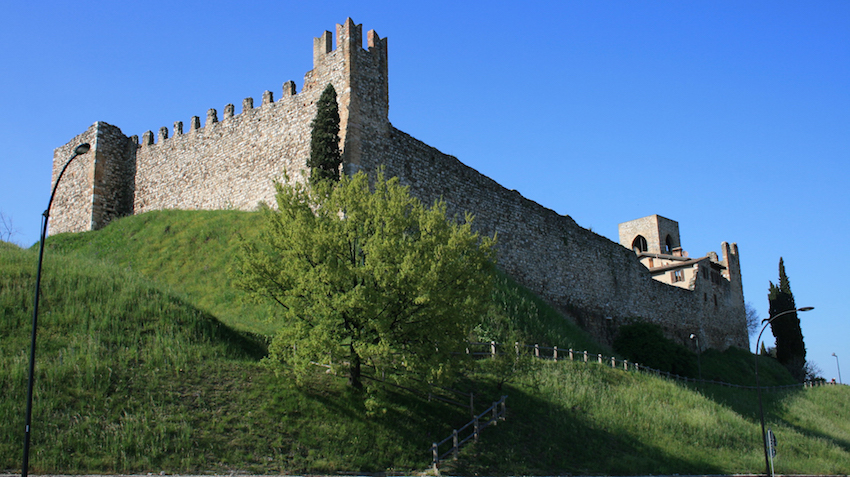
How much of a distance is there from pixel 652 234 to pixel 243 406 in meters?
64.4

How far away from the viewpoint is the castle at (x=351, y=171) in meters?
31.7

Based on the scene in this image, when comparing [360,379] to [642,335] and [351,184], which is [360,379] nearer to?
[351,184]

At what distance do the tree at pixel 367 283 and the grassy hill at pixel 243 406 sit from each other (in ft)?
5.12

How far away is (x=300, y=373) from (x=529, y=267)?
21.6 m

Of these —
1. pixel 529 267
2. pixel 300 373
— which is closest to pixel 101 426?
pixel 300 373

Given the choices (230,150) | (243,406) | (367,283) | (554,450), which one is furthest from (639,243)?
(243,406)

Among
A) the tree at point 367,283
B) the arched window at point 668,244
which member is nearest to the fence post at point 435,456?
the tree at point 367,283

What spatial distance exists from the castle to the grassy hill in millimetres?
5407

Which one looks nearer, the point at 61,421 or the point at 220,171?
the point at 61,421

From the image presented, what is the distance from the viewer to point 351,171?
98.5 feet

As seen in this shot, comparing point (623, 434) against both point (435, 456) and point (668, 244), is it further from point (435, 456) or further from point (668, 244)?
point (668, 244)

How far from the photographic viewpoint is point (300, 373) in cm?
1886

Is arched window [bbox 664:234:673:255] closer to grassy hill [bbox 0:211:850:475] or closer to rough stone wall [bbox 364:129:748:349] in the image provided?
rough stone wall [bbox 364:129:748:349]

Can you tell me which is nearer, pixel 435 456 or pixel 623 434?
pixel 435 456
